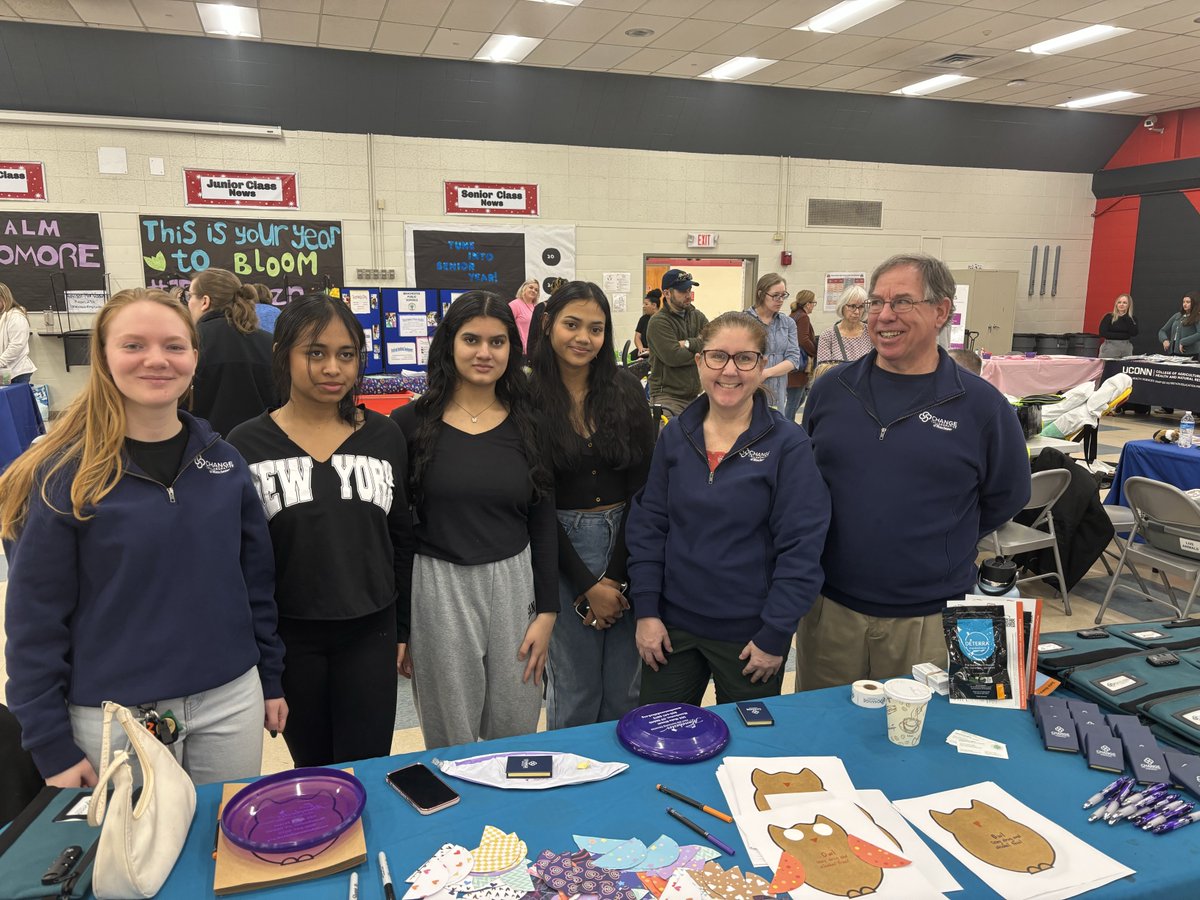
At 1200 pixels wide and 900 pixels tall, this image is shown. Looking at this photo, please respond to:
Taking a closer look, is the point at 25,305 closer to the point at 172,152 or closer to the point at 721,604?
the point at 172,152

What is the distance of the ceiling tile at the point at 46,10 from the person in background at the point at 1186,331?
42.2 ft

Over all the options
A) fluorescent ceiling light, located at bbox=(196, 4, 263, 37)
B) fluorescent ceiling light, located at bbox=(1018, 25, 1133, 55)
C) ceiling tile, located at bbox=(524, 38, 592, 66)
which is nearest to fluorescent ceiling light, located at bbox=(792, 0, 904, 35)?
ceiling tile, located at bbox=(524, 38, 592, 66)

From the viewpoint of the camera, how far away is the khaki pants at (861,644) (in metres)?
1.94

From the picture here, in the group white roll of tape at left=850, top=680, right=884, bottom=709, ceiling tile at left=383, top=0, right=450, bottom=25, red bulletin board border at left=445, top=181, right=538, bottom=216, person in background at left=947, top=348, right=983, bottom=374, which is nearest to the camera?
white roll of tape at left=850, top=680, right=884, bottom=709

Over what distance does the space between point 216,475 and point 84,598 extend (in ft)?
1.00

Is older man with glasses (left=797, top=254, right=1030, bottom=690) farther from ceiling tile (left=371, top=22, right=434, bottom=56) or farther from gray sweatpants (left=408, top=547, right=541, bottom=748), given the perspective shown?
ceiling tile (left=371, top=22, right=434, bottom=56)

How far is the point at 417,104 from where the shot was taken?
827 centimetres

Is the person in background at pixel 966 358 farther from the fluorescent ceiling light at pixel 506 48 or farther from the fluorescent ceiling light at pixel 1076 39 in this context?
the fluorescent ceiling light at pixel 506 48

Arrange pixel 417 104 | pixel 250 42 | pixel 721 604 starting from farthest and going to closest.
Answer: pixel 417 104 < pixel 250 42 < pixel 721 604

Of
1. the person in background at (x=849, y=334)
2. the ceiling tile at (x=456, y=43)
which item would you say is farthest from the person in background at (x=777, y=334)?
the ceiling tile at (x=456, y=43)

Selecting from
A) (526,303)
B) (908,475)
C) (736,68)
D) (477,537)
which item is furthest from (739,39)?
(477,537)

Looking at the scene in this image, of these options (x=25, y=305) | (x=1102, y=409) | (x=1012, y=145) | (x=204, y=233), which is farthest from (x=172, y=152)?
(x=1012, y=145)

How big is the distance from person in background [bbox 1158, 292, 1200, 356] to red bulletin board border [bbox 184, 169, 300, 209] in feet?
37.0

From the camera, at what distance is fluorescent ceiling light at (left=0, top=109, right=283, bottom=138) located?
7.22m
